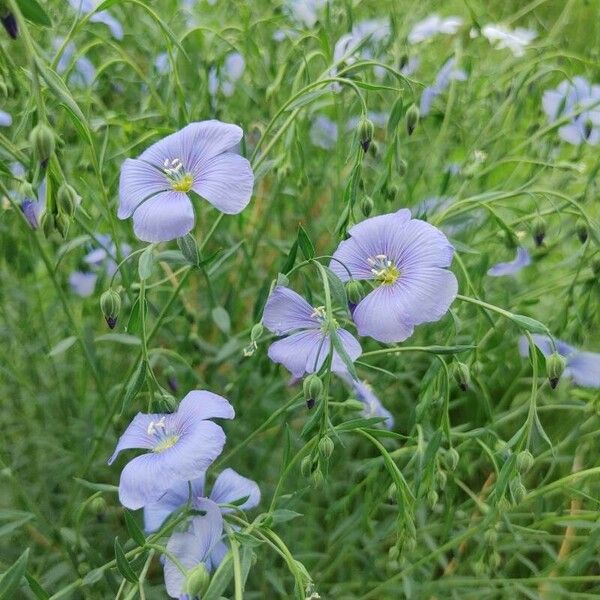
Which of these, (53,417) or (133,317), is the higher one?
(133,317)

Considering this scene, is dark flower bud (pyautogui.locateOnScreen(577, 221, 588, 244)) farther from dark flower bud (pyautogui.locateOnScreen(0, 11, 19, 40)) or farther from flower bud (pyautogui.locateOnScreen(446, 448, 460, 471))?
dark flower bud (pyautogui.locateOnScreen(0, 11, 19, 40))

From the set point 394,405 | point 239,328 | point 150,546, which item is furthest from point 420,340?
point 150,546

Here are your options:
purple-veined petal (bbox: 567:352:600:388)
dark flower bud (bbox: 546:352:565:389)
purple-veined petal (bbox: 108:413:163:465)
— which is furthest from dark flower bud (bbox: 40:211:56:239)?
purple-veined petal (bbox: 567:352:600:388)

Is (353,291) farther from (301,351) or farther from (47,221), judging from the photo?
(47,221)

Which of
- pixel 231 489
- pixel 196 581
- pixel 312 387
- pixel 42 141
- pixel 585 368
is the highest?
pixel 42 141

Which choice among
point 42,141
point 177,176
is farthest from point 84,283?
point 42,141

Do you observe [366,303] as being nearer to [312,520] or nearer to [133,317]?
[133,317]

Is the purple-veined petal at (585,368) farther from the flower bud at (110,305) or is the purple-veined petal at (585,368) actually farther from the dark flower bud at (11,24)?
the dark flower bud at (11,24)
